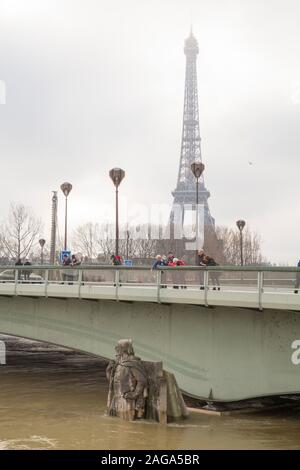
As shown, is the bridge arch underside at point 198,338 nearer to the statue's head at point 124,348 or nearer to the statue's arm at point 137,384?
the statue's arm at point 137,384

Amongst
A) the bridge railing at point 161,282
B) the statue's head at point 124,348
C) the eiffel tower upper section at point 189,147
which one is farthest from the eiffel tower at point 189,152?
the statue's head at point 124,348

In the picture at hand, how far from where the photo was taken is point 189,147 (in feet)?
380

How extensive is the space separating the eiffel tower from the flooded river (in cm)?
5951

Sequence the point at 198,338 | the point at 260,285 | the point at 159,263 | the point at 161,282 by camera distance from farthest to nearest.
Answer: the point at 159,263, the point at 198,338, the point at 161,282, the point at 260,285

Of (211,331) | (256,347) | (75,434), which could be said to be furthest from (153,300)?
(75,434)

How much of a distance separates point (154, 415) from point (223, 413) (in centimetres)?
272

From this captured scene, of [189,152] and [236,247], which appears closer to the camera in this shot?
[236,247]

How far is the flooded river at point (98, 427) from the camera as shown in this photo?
1616 cm

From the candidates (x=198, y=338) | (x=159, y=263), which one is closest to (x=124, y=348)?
(x=198, y=338)

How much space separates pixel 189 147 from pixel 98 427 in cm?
10091

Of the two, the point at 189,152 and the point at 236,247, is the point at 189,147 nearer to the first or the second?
the point at 189,152

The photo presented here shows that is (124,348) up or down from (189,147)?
down

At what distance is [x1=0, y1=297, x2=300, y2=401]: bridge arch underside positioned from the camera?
18.0 meters

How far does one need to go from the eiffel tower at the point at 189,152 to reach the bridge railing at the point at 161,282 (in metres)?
58.9
